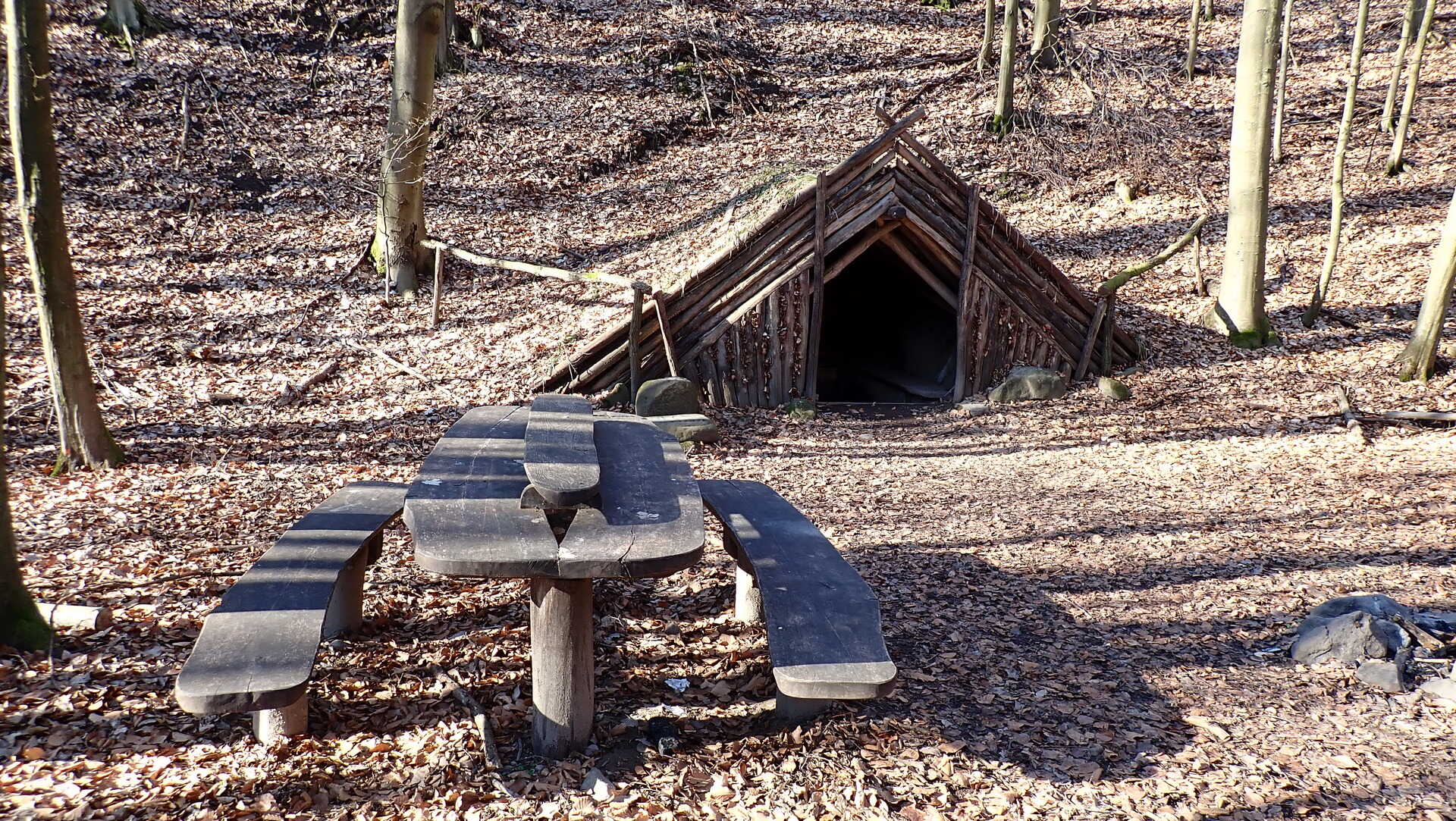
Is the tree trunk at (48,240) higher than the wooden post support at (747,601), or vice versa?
the tree trunk at (48,240)

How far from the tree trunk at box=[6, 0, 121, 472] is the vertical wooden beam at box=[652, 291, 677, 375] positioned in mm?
4178

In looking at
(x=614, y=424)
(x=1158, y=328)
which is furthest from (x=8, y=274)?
(x=1158, y=328)

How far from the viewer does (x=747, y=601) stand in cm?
437

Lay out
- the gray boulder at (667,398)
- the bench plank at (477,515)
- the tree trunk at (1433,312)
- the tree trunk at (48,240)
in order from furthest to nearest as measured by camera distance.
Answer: the tree trunk at (1433,312) → the gray boulder at (667,398) → the tree trunk at (48,240) → the bench plank at (477,515)

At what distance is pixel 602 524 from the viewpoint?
10.4 feet

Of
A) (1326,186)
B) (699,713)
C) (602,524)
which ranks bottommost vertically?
(699,713)

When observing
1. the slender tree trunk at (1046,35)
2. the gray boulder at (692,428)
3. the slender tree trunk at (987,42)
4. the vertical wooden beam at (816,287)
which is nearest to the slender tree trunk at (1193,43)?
the slender tree trunk at (1046,35)

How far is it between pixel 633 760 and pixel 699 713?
42 cm

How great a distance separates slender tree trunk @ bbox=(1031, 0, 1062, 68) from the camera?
49.5 ft

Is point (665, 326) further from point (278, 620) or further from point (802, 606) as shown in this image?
point (278, 620)

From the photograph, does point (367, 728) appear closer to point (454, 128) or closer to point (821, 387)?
point (821, 387)

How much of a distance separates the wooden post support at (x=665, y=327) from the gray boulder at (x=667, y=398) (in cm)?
27

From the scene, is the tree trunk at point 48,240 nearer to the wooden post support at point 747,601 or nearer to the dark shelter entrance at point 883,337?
the wooden post support at point 747,601

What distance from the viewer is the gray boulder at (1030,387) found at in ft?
28.7
